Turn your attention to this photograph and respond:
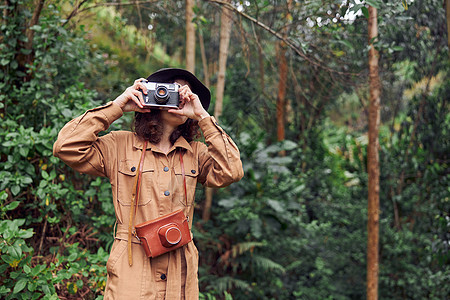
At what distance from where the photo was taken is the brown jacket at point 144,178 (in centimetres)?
181

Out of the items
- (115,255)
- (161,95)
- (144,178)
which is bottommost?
(115,255)

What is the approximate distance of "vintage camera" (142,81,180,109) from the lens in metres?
1.86

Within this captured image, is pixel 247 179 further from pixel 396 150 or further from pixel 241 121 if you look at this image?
pixel 396 150

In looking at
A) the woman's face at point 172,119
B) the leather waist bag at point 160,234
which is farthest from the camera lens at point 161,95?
the leather waist bag at point 160,234

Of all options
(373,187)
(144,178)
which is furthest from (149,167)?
(373,187)

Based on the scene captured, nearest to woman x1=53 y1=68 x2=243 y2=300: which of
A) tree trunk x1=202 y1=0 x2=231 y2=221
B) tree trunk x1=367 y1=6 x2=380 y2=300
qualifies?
tree trunk x1=367 y1=6 x2=380 y2=300

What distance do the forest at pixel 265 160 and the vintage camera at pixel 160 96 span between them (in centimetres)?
119

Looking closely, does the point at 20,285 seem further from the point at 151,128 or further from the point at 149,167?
the point at 151,128

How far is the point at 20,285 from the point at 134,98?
136 cm

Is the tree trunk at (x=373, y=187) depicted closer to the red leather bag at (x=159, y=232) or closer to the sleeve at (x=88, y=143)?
the red leather bag at (x=159, y=232)

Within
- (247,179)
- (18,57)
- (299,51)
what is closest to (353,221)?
(247,179)

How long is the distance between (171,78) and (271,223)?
9.52 feet

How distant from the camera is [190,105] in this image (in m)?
2.00

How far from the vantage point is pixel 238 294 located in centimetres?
441
